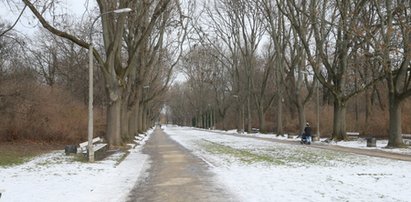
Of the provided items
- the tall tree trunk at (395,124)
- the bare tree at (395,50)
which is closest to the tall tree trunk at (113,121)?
the bare tree at (395,50)

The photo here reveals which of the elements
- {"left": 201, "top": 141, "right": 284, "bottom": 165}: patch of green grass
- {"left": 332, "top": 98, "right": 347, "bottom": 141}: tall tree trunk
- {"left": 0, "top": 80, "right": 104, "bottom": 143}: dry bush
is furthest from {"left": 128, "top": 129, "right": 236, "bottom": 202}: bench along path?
{"left": 332, "top": 98, "right": 347, "bottom": 141}: tall tree trunk

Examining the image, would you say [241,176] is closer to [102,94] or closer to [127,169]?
[127,169]

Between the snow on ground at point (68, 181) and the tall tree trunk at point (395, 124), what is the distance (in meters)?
17.7

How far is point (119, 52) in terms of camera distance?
28.9 metres

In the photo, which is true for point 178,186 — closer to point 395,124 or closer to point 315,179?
point 315,179

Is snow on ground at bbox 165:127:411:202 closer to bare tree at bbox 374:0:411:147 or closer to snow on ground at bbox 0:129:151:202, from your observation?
snow on ground at bbox 0:129:151:202

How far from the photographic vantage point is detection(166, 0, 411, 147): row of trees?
31.1 meters

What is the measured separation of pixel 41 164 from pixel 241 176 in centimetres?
799

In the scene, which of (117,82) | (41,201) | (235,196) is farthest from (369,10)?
(41,201)

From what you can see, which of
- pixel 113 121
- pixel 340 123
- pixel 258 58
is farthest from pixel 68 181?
pixel 258 58

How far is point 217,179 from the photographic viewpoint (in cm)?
1551

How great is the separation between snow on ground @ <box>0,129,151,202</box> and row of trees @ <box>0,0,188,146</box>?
21.9ft

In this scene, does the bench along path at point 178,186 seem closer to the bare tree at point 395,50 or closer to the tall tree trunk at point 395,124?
the bare tree at point 395,50

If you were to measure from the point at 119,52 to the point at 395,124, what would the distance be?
17131mm
